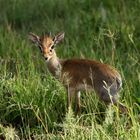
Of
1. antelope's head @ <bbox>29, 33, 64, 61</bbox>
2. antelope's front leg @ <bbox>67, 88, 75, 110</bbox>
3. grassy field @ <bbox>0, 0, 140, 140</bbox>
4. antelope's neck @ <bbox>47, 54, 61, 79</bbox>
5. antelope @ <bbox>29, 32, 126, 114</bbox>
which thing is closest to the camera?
grassy field @ <bbox>0, 0, 140, 140</bbox>

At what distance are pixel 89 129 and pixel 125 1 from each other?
4.55 meters

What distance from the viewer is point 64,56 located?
7488 millimetres

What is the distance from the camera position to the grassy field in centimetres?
496

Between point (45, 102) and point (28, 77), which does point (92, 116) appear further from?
point (28, 77)

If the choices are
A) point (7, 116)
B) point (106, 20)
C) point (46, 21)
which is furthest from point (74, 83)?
point (46, 21)

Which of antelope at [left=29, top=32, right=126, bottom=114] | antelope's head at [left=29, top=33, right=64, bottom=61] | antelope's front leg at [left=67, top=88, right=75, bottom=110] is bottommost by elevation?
antelope's front leg at [left=67, top=88, right=75, bottom=110]

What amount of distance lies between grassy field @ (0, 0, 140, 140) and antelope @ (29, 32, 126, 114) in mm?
84

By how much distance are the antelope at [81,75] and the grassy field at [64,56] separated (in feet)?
0.28

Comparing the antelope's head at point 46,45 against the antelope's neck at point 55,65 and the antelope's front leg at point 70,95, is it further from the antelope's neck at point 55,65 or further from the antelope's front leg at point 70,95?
the antelope's front leg at point 70,95

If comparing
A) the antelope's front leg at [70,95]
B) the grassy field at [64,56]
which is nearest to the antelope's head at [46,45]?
the grassy field at [64,56]

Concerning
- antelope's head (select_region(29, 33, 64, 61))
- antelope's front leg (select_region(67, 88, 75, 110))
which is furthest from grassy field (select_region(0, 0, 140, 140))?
antelope's head (select_region(29, 33, 64, 61))

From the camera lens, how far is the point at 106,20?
845 cm

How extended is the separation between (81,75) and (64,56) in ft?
5.07

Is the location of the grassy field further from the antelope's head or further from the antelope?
the antelope's head
